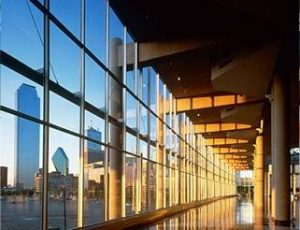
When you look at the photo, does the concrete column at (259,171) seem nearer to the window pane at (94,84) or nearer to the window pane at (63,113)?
the window pane at (94,84)

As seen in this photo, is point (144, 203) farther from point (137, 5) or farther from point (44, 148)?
point (44, 148)

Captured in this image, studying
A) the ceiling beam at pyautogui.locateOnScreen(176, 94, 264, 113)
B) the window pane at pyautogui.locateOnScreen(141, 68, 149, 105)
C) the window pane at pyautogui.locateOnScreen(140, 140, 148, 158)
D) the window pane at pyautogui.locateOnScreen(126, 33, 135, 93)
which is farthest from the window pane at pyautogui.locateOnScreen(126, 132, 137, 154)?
the ceiling beam at pyautogui.locateOnScreen(176, 94, 264, 113)

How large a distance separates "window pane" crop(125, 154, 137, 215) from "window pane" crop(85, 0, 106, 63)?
443 cm

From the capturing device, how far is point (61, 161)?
37.3 feet

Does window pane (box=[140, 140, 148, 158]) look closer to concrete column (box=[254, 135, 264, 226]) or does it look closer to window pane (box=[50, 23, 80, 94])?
window pane (box=[50, 23, 80, 94])

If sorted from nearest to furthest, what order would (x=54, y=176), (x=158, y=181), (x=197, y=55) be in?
(x=54, y=176) → (x=197, y=55) → (x=158, y=181)

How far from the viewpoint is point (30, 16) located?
9609 millimetres

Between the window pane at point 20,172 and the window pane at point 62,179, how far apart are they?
577 mm

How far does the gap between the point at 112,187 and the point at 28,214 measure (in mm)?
6742

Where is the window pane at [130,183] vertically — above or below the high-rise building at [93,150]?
below

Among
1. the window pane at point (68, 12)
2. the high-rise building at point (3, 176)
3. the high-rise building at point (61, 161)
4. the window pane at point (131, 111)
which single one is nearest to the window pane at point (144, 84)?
the window pane at point (131, 111)

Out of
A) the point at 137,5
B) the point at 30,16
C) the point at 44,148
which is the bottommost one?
the point at 44,148

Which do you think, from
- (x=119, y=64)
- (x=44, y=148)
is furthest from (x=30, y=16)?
(x=119, y=64)

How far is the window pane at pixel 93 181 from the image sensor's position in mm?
13109
